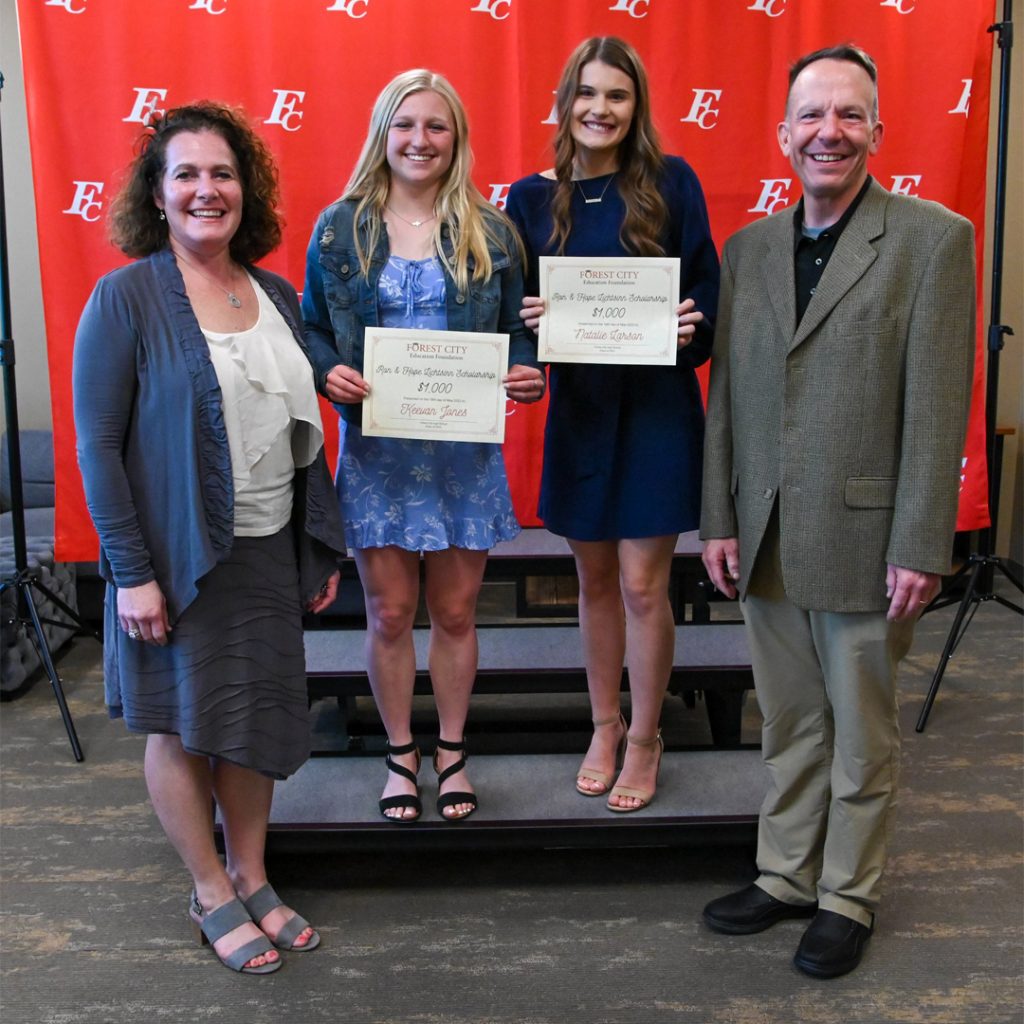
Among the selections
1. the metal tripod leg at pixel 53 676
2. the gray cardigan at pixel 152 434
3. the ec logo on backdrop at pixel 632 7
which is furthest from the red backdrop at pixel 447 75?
the gray cardigan at pixel 152 434

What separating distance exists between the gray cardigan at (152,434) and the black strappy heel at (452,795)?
815mm

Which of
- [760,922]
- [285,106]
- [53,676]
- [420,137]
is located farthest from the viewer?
[285,106]

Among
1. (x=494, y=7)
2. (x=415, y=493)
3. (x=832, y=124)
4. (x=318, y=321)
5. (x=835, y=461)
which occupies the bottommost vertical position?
(x=415, y=493)

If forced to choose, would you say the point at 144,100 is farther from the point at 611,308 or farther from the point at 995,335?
the point at 995,335

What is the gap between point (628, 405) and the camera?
2.33 m

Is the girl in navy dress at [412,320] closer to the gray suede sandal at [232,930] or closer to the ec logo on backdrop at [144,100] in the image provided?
the gray suede sandal at [232,930]

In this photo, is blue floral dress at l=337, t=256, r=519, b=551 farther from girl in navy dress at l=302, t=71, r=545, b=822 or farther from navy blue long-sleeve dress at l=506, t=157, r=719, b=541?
navy blue long-sleeve dress at l=506, t=157, r=719, b=541

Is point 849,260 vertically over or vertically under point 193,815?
over

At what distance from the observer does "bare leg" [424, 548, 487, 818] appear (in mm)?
2381

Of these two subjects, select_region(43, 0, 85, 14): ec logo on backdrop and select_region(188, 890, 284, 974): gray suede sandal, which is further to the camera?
select_region(43, 0, 85, 14): ec logo on backdrop

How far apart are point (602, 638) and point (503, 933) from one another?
0.70 meters

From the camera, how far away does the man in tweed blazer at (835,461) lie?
1921 mm

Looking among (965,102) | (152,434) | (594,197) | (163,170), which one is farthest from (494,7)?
(152,434)

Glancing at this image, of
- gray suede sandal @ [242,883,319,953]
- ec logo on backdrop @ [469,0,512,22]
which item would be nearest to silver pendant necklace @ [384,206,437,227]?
gray suede sandal @ [242,883,319,953]
